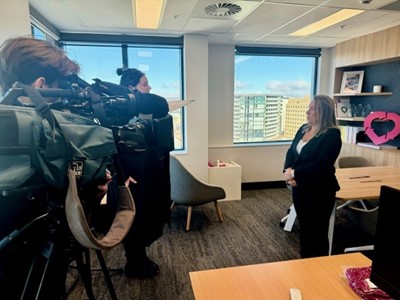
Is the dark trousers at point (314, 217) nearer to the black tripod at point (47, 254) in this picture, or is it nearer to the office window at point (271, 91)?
the black tripod at point (47, 254)

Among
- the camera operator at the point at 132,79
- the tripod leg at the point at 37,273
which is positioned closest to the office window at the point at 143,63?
the camera operator at the point at 132,79

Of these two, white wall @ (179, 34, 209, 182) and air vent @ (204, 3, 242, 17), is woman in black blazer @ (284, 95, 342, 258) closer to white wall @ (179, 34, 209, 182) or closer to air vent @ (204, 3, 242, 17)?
air vent @ (204, 3, 242, 17)

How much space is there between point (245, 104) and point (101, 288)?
3.49 metres

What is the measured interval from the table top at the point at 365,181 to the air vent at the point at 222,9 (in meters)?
1.99

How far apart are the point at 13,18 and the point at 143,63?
1.88 metres

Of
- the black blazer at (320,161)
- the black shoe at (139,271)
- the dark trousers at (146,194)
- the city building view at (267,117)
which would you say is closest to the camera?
the dark trousers at (146,194)

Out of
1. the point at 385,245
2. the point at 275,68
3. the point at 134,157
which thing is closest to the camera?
the point at 385,245

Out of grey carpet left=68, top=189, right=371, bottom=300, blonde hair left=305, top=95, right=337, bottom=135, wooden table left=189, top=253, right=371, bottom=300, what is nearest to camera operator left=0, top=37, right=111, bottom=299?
wooden table left=189, top=253, right=371, bottom=300

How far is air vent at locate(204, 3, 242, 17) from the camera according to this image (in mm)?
2541

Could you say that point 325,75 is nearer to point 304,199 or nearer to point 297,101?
point 297,101

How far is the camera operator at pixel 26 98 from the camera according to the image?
32.7 inches

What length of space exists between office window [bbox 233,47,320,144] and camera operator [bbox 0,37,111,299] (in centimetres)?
371

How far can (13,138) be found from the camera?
2.24 feet

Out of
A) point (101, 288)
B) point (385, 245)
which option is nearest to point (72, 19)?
point (101, 288)
